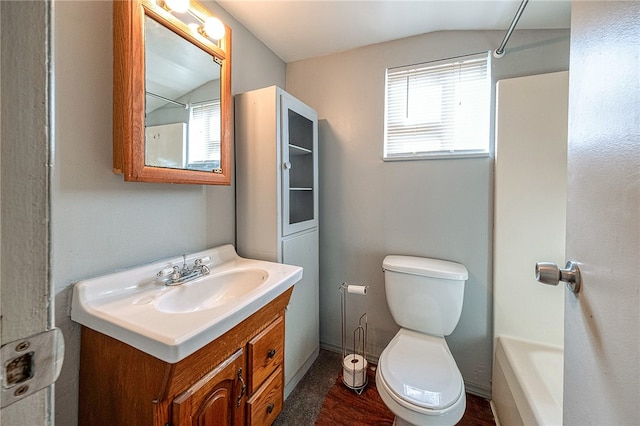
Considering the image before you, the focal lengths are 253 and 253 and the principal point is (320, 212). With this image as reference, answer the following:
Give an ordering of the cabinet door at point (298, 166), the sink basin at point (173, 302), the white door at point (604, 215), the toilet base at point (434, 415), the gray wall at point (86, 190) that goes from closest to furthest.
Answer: the white door at point (604, 215) < the sink basin at point (173, 302) < the gray wall at point (86, 190) < the toilet base at point (434, 415) < the cabinet door at point (298, 166)

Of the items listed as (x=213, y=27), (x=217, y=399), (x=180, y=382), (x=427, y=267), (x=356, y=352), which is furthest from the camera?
(x=356, y=352)

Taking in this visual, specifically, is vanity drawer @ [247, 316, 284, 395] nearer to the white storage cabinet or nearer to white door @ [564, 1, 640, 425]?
the white storage cabinet

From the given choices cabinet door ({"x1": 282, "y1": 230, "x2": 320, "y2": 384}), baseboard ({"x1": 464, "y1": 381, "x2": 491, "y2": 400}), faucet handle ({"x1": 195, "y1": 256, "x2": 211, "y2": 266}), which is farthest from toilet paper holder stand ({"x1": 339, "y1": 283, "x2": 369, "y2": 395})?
faucet handle ({"x1": 195, "y1": 256, "x2": 211, "y2": 266})

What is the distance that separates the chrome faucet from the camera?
3.51ft

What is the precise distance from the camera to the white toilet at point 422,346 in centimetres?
105

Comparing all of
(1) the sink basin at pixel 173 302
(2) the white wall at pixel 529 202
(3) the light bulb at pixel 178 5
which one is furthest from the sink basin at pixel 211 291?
(2) the white wall at pixel 529 202

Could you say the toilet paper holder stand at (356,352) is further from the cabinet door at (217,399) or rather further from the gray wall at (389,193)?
the cabinet door at (217,399)

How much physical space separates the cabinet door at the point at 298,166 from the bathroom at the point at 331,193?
6.4 inches

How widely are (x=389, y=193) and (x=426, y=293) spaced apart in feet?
2.24

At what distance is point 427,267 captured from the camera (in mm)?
1492

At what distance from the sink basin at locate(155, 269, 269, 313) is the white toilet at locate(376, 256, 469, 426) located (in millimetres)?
764

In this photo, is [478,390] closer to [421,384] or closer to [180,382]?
[421,384]

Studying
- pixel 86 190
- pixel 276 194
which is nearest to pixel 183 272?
pixel 86 190

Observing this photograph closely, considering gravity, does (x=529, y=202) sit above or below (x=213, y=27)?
below
